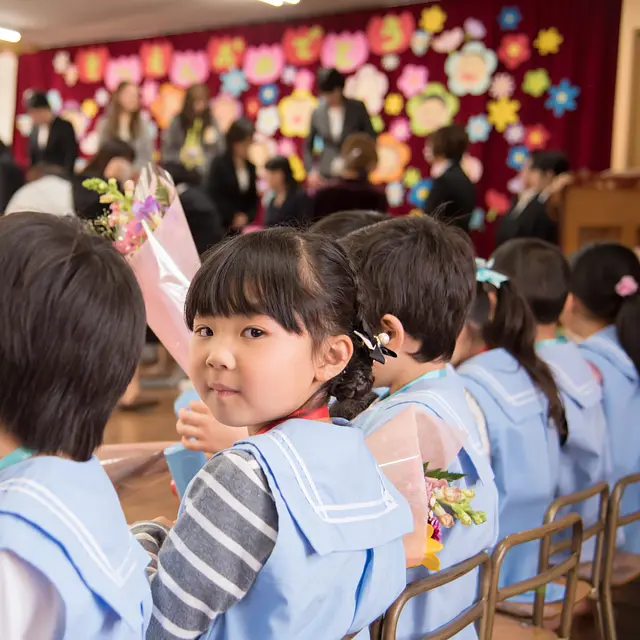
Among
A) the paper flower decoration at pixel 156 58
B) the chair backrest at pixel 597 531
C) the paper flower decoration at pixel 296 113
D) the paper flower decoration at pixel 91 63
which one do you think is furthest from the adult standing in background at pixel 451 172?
the paper flower decoration at pixel 91 63

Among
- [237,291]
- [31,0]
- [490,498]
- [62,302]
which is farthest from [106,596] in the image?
[31,0]

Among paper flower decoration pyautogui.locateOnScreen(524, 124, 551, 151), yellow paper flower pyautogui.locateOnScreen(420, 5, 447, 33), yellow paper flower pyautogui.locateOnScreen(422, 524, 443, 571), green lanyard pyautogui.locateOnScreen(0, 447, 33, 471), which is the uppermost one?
yellow paper flower pyautogui.locateOnScreen(420, 5, 447, 33)

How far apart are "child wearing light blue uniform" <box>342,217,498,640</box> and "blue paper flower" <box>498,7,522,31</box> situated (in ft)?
19.4

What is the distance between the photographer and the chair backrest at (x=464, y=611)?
1.13 metres

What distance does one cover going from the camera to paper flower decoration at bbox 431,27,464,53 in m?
7.18

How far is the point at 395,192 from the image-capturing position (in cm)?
777

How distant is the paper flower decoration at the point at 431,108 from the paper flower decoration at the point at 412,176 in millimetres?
311

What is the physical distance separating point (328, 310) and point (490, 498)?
0.49 meters

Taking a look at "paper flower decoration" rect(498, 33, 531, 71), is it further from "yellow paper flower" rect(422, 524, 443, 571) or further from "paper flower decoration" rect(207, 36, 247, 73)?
"yellow paper flower" rect(422, 524, 443, 571)

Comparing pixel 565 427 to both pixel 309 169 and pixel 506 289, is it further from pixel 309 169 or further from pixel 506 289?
pixel 309 169

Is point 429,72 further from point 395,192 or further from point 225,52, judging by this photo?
point 225,52

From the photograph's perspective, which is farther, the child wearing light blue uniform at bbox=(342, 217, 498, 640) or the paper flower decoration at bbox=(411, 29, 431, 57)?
the paper flower decoration at bbox=(411, 29, 431, 57)

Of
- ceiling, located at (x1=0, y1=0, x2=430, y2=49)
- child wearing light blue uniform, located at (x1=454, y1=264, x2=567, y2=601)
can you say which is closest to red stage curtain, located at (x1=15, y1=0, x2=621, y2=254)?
ceiling, located at (x1=0, y1=0, x2=430, y2=49)

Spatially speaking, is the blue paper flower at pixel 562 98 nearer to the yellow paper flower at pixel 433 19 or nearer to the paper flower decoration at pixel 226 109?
the yellow paper flower at pixel 433 19
